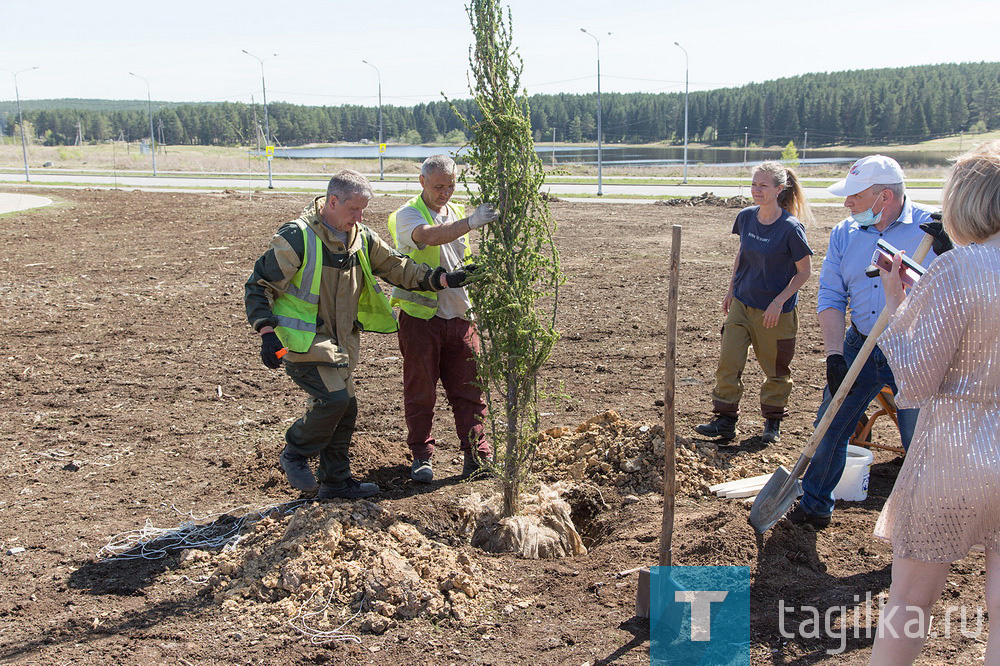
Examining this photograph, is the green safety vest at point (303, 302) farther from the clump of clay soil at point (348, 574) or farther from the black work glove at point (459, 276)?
the clump of clay soil at point (348, 574)

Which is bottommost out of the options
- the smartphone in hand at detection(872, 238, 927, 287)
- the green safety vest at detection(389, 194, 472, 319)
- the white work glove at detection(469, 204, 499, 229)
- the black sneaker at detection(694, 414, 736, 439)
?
the black sneaker at detection(694, 414, 736, 439)

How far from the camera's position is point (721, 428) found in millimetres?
6016

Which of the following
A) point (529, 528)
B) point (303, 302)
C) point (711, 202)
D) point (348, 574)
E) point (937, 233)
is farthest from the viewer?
point (711, 202)

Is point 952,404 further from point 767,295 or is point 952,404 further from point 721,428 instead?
point 721,428

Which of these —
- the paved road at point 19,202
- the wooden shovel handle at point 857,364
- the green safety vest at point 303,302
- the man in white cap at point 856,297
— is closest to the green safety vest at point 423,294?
the green safety vest at point 303,302

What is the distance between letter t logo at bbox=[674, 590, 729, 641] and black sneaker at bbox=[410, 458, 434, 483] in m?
2.20

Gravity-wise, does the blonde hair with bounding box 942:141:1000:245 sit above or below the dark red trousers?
above

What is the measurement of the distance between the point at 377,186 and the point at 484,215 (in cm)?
3284

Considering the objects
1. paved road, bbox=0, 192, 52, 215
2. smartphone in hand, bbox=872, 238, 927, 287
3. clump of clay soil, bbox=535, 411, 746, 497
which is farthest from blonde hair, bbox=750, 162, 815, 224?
paved road, bbox=0, 192, 52, 215

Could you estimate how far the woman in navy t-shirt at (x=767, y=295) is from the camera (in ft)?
18.6

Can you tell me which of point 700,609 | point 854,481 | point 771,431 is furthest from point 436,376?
point 854,481

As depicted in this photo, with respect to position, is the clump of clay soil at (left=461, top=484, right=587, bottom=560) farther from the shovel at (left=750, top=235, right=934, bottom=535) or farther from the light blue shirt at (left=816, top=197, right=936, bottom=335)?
the light blue shirt at (left=816, top=197, right=936, bottom=335)

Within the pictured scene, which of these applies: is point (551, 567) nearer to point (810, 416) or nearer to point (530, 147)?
point (530, 147)

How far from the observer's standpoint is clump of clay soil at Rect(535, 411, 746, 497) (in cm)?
517
